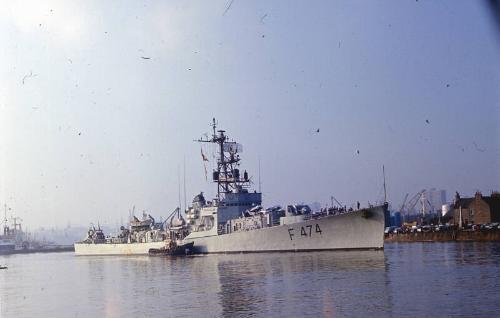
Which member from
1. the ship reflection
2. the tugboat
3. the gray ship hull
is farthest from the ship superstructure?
the ship reflection

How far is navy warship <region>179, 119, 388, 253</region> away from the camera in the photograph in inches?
2052

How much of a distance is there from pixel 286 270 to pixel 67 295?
13.1m

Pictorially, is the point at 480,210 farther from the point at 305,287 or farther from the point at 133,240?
the point at 305,287

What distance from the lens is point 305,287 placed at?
28.8 m

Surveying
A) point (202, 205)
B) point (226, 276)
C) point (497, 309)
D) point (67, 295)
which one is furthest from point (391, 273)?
point (202, 205)

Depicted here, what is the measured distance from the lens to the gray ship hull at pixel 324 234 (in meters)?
51.7

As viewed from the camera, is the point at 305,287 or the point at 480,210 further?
the point at 480,210

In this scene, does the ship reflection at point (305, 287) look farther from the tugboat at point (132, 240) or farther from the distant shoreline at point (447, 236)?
the tugboat at point (132, 240)

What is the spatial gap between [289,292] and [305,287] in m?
1.70

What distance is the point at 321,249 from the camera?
177 ft

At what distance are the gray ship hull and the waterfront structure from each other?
94.6 feet

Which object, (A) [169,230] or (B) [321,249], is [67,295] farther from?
(A) [169,230]

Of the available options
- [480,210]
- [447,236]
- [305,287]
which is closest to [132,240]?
[447,236]

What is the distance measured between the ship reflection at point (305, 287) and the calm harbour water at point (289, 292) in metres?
0.04
